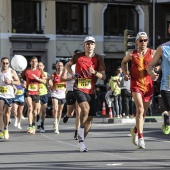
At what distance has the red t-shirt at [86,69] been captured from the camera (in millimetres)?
13562

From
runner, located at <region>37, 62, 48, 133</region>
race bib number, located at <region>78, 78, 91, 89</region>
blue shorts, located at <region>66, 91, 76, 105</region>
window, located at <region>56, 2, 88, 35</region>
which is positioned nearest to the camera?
race bib number, located at <region>78, 78, 91, 89</region>

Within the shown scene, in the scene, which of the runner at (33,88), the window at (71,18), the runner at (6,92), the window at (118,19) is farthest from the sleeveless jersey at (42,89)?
the window at (118,19)

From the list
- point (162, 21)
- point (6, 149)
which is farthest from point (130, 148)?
point (162, 21)

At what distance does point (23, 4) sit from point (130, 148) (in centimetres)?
2969

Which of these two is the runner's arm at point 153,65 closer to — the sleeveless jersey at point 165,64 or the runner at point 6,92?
the sleeveless jersey at point 165,64

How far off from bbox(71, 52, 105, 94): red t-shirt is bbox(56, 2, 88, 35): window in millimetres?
30312

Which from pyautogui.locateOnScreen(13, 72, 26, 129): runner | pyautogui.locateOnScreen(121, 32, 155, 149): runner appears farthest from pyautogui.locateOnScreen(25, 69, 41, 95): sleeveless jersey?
pyautogui.locateOnScreen(121, 32, 155, 149): runner

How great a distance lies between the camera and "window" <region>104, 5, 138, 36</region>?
45.8 metres

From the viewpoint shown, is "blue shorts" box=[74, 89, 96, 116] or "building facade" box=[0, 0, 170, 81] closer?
"blue shorts" box=[74, 89, 96, 116]

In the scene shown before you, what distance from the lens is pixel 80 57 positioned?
13742 mm

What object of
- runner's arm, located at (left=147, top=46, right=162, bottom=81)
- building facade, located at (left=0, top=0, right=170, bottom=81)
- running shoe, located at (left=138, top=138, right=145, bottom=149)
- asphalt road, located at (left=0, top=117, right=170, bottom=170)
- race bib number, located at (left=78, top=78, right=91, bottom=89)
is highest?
building facade, located at (left=0, top=0, right=170, bottom=81)

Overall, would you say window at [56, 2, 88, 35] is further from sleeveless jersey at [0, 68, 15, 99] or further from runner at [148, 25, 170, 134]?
runner at [148, 25, 170, 134]

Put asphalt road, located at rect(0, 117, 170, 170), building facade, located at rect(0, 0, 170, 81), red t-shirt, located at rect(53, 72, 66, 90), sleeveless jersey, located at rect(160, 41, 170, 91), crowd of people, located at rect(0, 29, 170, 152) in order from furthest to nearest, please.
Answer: building facade, located at rect(0, 0, 170, 81), red t-shirt, located at rect(53, 72, 66, 90), crowd of people, located at rect(0, 29, 170, 152), asphalt road, located at rect(0, 117, 170, 170), sleeveless jersey, located at rect(160, 41, 170, 91)

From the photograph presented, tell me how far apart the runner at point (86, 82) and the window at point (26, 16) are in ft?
94.2
